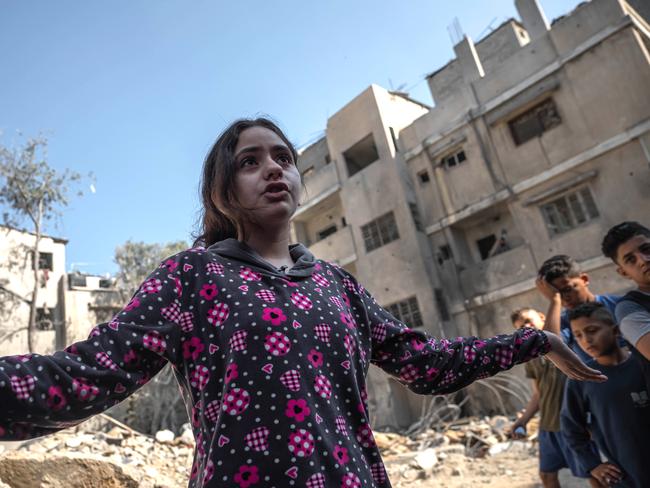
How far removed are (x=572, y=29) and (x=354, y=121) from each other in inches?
308

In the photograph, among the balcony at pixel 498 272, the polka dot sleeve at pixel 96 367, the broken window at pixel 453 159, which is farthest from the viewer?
the broken window at pixel 453 159

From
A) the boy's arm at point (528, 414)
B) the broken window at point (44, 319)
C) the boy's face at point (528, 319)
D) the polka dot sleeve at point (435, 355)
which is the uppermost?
the broken window at point (44, 319)

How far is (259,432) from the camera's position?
2.99 feet

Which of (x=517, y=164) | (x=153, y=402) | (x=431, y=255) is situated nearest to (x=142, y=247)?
(x=153, y=402)

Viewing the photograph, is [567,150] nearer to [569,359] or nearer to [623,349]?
[623,349]

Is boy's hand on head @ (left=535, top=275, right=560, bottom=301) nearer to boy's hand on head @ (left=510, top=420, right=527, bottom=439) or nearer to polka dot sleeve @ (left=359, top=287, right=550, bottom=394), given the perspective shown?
boy's hand on head @ (left=510, top=420, right=527, bottom=439)

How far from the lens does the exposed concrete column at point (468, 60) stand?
15.1 metres

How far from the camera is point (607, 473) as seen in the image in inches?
98.7

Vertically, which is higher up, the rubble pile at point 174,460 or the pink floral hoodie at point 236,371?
the pink floral hoodie at point 236,371

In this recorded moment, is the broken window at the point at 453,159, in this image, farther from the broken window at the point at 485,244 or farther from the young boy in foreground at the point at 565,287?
the young boy in foreground at the point at 565,287

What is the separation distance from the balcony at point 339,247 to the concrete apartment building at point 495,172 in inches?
2.4

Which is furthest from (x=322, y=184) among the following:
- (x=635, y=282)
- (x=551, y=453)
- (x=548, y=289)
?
(x=635, y=282)

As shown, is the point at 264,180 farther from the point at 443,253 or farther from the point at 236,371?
the point at 443,253

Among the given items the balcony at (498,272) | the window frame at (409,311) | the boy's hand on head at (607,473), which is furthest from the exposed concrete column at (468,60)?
the boy's hand on head at (607,473)
